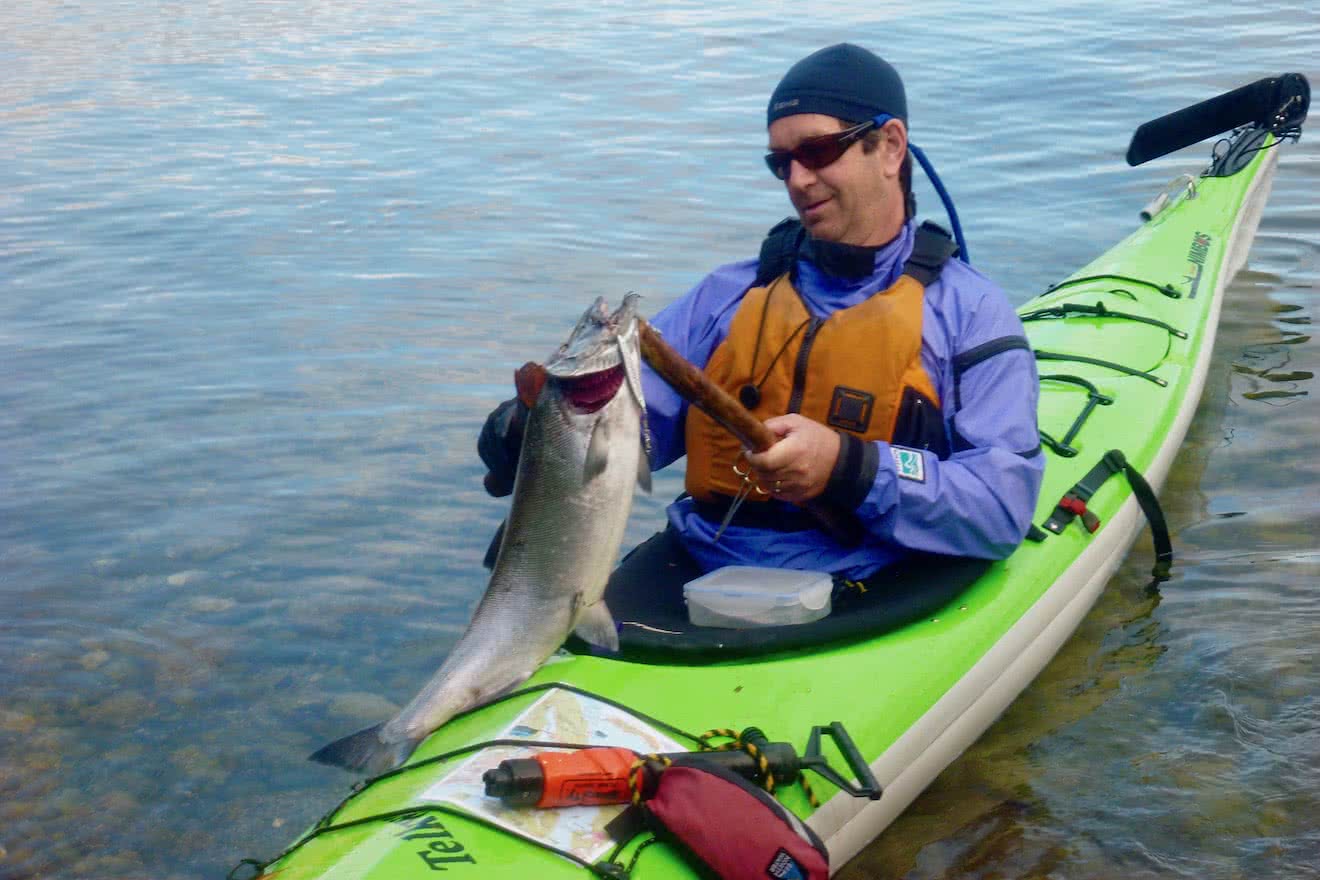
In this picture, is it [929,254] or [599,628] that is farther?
[929,254]

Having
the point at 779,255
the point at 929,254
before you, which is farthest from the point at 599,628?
the point at 929,254

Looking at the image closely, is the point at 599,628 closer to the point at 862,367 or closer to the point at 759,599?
the point at 759,599

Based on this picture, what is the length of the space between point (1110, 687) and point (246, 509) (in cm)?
435

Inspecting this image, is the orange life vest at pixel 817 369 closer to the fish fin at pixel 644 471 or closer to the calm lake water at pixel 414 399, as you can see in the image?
the fish fin at pixel 644 471

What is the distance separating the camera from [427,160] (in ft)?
45.8

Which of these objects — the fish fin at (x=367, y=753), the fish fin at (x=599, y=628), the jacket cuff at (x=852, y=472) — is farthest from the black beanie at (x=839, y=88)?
the fish fin at (x=367, y=753)

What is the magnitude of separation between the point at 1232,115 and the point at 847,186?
5489 millimetres

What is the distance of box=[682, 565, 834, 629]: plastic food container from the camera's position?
12.5 ft

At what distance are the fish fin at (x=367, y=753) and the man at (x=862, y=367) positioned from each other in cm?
78

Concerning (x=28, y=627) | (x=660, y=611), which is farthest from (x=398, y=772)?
(x=28, y=627)

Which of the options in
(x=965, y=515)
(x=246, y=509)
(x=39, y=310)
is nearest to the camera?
(x=965, y=515)

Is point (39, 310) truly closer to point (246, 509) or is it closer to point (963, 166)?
point (246, 509)

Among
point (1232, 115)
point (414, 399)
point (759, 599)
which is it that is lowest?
point (414, 399)

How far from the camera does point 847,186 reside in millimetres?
3963
